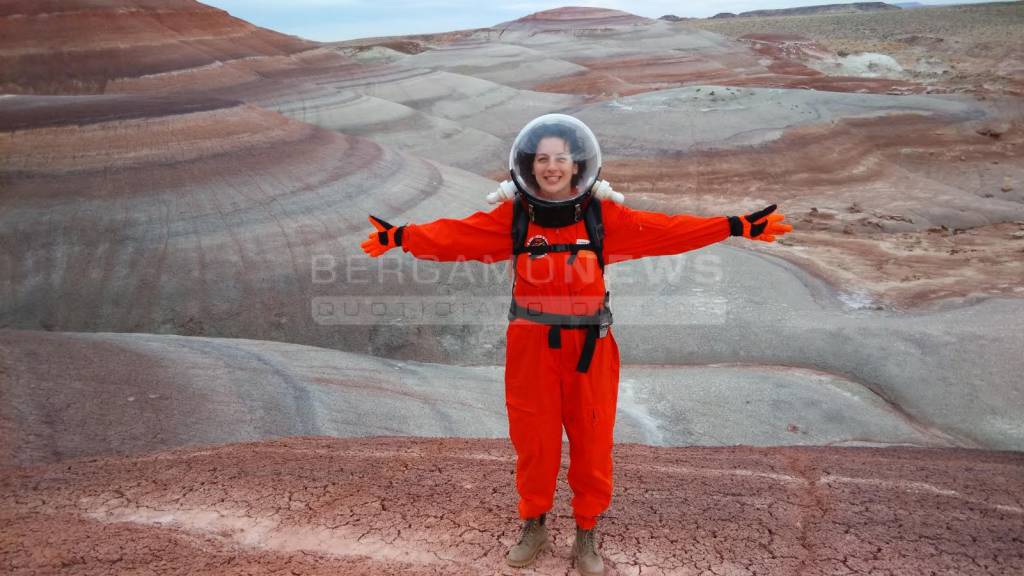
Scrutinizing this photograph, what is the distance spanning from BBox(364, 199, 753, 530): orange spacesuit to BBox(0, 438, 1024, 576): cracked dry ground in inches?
17.2

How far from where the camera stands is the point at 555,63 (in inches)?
1384

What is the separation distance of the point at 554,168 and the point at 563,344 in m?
0.69

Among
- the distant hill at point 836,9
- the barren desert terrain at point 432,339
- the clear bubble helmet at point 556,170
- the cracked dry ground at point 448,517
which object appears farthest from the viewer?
the distant hill at point 836,9

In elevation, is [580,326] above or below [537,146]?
below

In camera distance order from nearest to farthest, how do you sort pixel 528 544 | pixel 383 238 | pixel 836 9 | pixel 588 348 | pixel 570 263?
pixel 588 348 → pixel 570 263 → pixel 528 544 → pixel 383 238 → pixel 836 9

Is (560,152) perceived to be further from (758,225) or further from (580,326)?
(758,225)

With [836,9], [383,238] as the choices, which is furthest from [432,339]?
[836,9]

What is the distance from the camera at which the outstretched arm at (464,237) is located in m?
3.03

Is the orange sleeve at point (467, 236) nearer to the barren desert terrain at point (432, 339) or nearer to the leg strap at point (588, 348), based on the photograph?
Result: the leg strap at point (588, 348)

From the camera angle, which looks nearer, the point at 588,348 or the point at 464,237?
the point at 588,348

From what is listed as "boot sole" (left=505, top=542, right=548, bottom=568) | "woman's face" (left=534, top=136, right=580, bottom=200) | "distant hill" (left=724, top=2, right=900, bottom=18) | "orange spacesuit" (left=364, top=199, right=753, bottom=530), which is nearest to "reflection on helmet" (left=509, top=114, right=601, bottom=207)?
"woman's face" (left=534, top=136, right=580, bottom=200)

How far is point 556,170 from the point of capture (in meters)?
2.87

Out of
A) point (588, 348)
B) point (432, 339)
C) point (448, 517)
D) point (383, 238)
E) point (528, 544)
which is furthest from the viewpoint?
point (432, 339)

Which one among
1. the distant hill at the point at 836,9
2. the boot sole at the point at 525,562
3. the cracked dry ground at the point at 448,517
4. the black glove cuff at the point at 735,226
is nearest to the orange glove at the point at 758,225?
the black glove cuff at the point at 735,226
